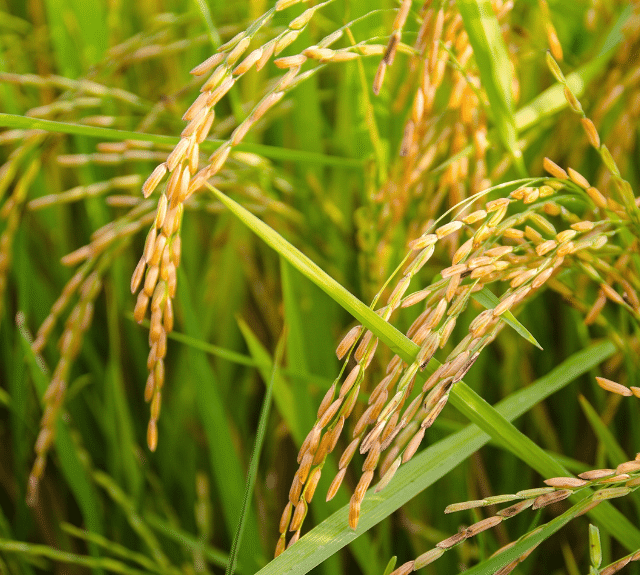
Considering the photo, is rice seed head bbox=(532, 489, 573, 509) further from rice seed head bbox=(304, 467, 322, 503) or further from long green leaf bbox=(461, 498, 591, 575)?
rice seed head bbox=(304, 467, 322, 503)

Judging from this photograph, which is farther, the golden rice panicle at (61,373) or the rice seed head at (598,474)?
the golden rice panicle at (61,373)

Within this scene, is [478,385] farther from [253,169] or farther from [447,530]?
[253,169]

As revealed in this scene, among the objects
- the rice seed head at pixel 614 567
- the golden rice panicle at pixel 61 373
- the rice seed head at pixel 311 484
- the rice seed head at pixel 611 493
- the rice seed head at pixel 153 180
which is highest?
the rice seed head at pixel 153 180

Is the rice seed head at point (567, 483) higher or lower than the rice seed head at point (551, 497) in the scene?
higher

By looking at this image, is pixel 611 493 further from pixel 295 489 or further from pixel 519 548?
pixel 295 489

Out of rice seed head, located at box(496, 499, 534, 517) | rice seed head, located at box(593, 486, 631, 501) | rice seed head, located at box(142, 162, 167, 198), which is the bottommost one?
rice seed head, located at box(593, 486, 631, 501)

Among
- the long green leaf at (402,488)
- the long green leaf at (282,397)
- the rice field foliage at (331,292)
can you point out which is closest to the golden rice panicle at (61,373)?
the rice field foliage at (331,292)

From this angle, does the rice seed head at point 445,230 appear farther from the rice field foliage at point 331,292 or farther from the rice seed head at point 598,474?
the rice seed head at point 598,474

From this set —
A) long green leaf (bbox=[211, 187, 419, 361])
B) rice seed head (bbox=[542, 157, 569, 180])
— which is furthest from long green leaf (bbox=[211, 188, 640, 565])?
rice seed head (bbox=[542, 157, 569, 180])

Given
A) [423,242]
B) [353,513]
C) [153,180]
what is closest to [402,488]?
[353,513]
